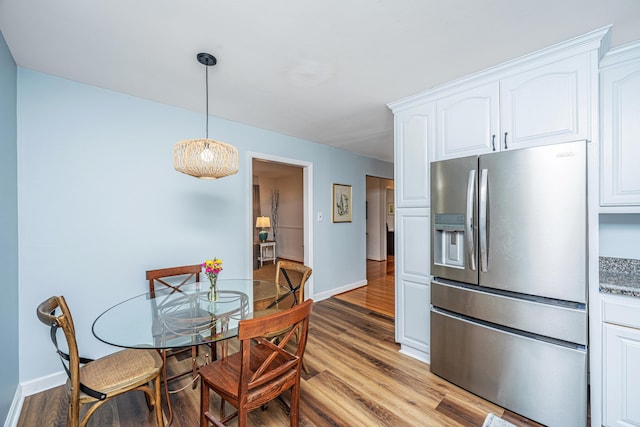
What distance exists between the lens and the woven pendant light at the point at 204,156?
5.80ft

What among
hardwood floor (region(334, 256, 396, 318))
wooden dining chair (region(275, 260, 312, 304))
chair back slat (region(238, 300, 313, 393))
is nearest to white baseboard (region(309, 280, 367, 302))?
hardwood floor (region(334, 256, 396, 318))

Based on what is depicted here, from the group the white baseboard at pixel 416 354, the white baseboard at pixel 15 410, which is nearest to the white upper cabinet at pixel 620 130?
the white baseboard at pixel 416 354

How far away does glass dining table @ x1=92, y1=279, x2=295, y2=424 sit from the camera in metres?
1.50

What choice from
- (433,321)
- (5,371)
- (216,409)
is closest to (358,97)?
(433,321)

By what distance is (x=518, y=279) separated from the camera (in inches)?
68.7

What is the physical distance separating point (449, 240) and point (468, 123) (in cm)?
97

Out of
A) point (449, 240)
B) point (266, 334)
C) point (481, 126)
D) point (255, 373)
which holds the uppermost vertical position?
point (481, 126)

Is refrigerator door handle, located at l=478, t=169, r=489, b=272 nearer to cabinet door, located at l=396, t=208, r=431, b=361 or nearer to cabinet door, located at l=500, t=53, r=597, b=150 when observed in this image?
cabinet door, located at l=500, t=53, r=597, b=150

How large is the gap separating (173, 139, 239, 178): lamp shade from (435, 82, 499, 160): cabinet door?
180cm

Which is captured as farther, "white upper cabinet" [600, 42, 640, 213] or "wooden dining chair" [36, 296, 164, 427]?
"white upper cabinet" [600, 42, 640, 213]

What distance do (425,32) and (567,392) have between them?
2389 mm

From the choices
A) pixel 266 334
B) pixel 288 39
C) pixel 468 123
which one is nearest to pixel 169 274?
pixel 266 334

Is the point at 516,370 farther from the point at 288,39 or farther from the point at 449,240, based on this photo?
the point at 288,39

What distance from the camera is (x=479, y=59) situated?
6.20 feet
